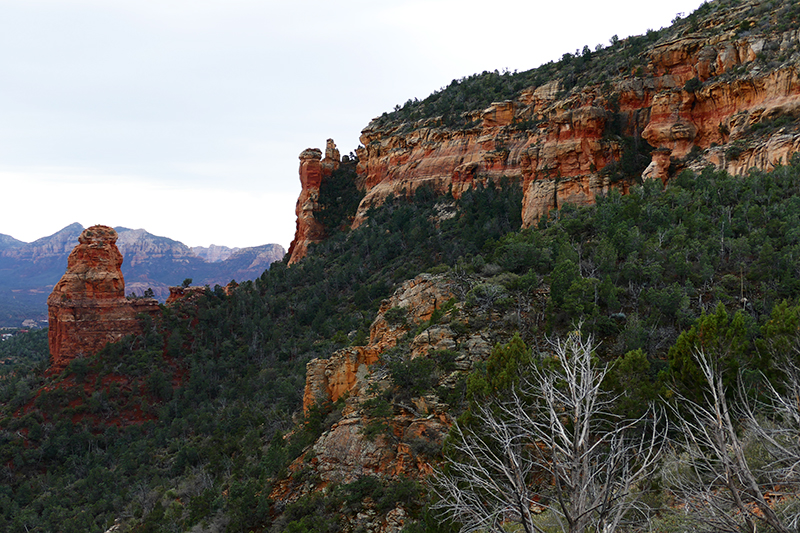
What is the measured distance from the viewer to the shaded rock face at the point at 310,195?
7375 cm

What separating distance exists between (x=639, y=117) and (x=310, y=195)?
156 feet

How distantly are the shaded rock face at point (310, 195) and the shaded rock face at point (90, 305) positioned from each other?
80.2 ft

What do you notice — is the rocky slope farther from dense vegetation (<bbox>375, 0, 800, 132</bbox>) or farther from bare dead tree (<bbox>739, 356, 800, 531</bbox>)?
bare dead tree (<bbox>739, 356, 800, 531</bbox>)

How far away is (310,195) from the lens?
2990 inches

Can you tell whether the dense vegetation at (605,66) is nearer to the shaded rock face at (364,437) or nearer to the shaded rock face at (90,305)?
the shaded rock face at (364,437)

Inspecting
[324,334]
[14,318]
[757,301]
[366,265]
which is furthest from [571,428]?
[14,318]

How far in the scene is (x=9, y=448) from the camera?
38.2 m

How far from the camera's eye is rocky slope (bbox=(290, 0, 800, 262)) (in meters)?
34.0

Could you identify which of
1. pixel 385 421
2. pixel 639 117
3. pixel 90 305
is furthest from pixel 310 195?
pixel 385 421

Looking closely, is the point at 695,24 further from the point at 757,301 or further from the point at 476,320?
the point at 476,320

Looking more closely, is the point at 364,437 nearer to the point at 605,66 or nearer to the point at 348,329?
the point at 348,329

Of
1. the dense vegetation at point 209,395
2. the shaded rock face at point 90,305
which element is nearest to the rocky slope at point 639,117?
the dense vegetation at point 209,395

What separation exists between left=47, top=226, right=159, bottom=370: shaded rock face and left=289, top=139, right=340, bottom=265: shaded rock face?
2444 cm

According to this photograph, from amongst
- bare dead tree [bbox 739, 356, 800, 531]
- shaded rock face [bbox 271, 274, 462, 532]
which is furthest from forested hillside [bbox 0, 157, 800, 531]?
bare dead tree [bbox 739, 356, 800, 531]
